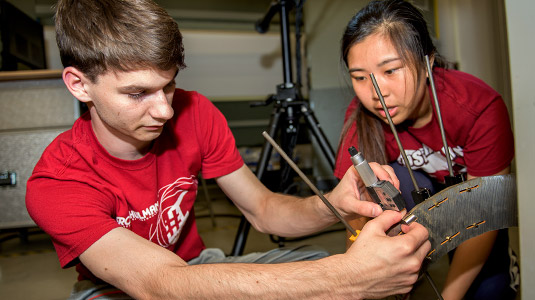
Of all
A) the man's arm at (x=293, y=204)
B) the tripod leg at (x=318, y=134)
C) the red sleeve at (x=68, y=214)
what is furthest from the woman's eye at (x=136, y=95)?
the tripod leg at (x=318, y=134)

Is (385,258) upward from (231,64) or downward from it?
downward

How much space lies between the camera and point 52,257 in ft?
5.57

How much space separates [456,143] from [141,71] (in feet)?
2.41

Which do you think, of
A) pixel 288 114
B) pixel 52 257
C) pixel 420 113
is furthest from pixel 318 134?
pixel 52 257

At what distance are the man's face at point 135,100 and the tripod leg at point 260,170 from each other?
0.58 metres

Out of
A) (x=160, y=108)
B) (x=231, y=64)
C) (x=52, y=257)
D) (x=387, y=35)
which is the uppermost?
(x=231, y=64)

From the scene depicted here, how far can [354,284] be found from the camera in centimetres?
50

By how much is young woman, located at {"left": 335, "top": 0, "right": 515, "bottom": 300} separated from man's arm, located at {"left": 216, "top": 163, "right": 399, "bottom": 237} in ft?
0.53

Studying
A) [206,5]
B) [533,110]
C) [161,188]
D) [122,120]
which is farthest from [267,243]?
[206,5]

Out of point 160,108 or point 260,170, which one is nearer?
point 160,108

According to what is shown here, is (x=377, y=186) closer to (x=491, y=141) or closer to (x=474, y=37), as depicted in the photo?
(x=491, y=141)

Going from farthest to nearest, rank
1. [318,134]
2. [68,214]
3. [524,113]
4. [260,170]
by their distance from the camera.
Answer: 1. [318,134]
2. [260,170]
3. [68,214]
4. [524,113]

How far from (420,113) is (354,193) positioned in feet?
1.22

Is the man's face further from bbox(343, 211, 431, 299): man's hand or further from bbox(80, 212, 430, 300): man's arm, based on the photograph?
bbox(343, 211, 431, 299): man's hand
